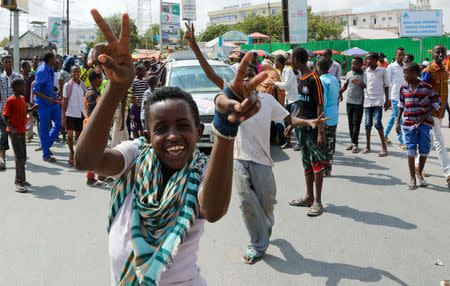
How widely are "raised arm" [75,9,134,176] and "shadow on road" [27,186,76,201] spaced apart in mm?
4604

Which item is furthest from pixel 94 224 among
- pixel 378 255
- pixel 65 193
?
pixel 378 255

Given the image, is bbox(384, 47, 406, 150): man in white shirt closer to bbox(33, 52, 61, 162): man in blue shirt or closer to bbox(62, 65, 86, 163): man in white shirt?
bbox(62, 65, 86, 163): man in white shirt

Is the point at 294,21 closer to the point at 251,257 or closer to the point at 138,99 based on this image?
the point at 138,99

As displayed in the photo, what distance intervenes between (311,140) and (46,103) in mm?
5677

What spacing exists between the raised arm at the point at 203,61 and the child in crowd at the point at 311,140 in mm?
1591

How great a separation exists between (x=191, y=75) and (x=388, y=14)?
101 metres

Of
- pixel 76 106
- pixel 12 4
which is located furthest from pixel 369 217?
pixel 12 4

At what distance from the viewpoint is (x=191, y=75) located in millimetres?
9172

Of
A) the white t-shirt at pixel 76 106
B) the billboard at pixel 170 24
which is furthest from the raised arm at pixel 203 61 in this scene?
the billboard at pixel 170 24

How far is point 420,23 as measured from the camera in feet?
108

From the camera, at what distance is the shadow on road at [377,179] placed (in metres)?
6.39

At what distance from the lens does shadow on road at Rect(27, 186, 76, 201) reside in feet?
19.4

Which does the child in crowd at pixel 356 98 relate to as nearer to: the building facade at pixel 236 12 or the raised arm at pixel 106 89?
the raised arm at pixel 106 89

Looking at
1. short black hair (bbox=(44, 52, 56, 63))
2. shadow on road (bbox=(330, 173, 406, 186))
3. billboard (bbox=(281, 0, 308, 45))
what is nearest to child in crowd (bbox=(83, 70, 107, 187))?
short black hair (bbox=(44, 52, 56, 63))
